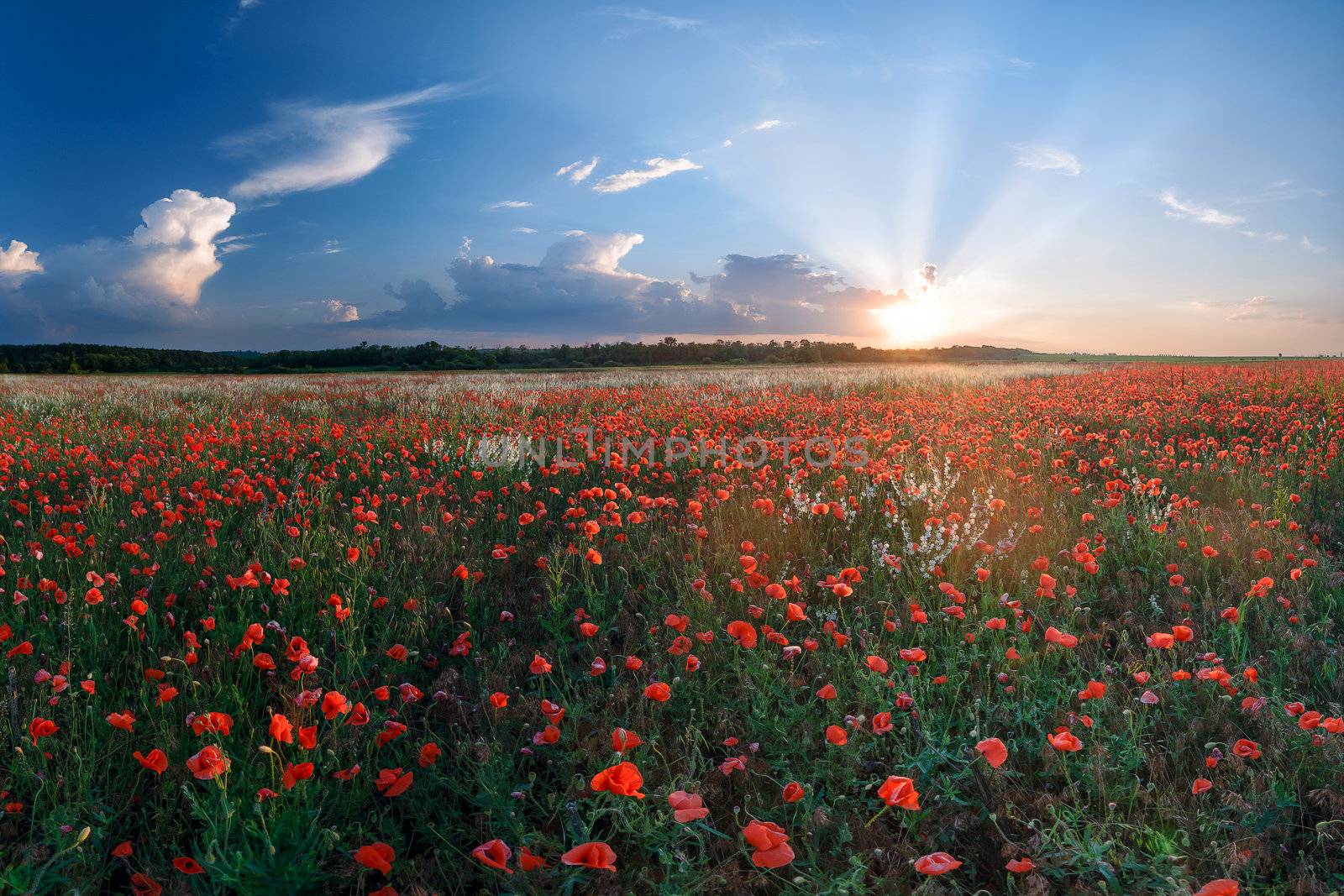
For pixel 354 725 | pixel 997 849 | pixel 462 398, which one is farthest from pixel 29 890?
pixel 462 398

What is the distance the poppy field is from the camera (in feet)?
7.24

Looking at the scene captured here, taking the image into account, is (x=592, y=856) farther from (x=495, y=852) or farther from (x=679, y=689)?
(x=679, y=689)

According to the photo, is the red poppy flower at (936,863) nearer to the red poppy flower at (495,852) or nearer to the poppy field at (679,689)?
the poppy field at (679,689)

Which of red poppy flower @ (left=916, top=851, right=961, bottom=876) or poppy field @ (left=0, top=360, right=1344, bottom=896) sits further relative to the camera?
poppy field @ (left=0, top=360, right=1344, bottom=896)

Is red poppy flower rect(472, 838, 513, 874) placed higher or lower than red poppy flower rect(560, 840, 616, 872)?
lower

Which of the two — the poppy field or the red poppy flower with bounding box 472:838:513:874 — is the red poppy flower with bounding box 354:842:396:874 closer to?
the poppy field

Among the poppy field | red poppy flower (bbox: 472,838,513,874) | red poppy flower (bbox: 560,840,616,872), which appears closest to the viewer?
red poppy flower (bbox: 560,840,616,872)

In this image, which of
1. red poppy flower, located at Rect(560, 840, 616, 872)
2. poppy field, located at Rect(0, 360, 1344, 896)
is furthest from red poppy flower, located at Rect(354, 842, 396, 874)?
red poppy flower, located at Rect(560, 840, 616, 872)

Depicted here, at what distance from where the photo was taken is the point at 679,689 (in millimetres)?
3090

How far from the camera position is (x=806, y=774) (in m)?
2.64

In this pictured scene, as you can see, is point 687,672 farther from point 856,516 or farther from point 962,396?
point 962,396

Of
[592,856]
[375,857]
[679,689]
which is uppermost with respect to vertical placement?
[592,856]

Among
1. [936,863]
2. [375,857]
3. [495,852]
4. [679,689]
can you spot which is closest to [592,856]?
[495,852]

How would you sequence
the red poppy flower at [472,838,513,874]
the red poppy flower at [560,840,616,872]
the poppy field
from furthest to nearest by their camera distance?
the poppy field, the red poppy flower at [472,838,513,874], the red poppy flower at [560,840,616,872]
